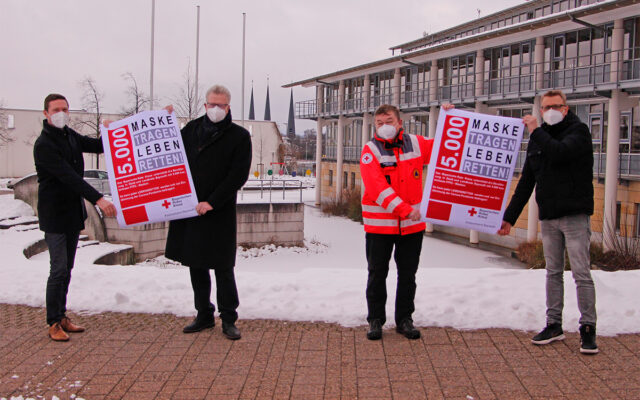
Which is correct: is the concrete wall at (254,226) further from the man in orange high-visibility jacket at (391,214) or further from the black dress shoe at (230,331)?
the man in orange high-visibility jacket at (391,214)

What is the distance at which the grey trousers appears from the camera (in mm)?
5078

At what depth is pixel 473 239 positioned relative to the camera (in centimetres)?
3150

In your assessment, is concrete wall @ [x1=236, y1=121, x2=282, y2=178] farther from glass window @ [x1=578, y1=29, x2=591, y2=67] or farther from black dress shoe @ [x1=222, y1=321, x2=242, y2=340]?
black dress shoe @ [x1=222, y1=321, x2=242, y2=340]

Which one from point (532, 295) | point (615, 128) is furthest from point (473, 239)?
point (532, 295)

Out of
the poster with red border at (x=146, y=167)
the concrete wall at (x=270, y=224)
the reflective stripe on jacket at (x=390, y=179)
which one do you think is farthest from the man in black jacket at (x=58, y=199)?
the concrete wall at (x=270, y=224)

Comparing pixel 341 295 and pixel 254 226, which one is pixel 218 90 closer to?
pixel 341 295

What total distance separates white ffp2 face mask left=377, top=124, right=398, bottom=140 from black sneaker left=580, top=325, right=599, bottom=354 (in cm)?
219

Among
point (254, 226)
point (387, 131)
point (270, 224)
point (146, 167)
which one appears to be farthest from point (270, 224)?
point (387, 131)

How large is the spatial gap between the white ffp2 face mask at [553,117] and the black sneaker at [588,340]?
1660mm

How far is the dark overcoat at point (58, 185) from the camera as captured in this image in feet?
18.0

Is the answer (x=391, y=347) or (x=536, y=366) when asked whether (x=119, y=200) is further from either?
(x=536, y=366)

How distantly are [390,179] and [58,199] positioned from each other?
2.94m

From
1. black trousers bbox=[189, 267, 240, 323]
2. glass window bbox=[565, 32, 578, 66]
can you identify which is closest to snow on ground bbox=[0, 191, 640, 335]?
black trousers bbox=[189, 267, 240, 323]

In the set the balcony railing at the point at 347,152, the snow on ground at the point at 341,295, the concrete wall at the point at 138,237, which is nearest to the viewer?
the snow on ground at the point at 341,295
